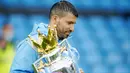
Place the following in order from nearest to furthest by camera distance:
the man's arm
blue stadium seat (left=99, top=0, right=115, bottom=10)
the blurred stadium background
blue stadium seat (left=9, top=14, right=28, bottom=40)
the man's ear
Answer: the man's arm
the man's ear
blue stadium seat (left=9, top=14, right=28, bottom=40)
the blurred stadium background
blue stadium seat (left=99, top=0, right=115, bottom=10)

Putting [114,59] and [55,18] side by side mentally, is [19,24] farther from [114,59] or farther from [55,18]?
[55,18]

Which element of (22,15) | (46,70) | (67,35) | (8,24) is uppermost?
(22,15)

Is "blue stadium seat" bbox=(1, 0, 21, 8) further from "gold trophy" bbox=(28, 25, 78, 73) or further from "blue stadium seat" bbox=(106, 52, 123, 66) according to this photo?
"gold trophy" bbox=(28, 25, 78, 73)

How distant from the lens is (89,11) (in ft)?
26.4

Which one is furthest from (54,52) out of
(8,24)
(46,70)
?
(8,24)

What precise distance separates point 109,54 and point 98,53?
18 centimetres

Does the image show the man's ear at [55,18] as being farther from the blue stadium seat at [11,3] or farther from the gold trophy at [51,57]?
the blue stadium seat at [11,3]

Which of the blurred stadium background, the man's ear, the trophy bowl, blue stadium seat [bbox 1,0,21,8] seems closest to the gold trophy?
the trophy bowl

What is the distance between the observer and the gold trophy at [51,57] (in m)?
3.20

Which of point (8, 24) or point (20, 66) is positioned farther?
point (8, 24)

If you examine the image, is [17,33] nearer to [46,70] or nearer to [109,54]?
[109,54]

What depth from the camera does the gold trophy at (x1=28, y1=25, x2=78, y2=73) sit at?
320 cm

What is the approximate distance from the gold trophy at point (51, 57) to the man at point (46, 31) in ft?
0.23

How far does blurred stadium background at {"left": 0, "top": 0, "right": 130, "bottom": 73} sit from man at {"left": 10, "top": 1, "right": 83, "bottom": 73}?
156 inches
